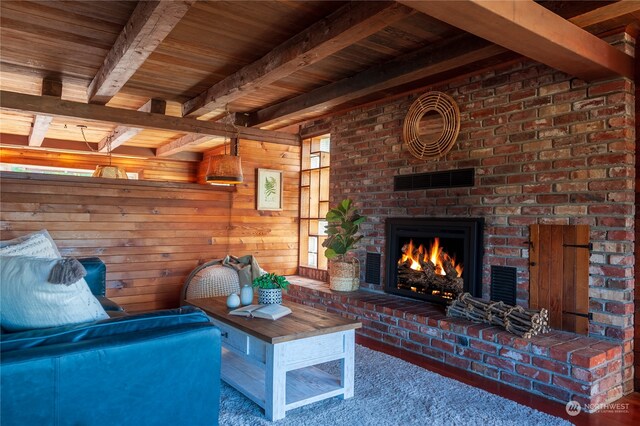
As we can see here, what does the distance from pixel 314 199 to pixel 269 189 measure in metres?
0.58

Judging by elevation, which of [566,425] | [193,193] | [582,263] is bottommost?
[566,425]

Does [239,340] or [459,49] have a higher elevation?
[459,49]

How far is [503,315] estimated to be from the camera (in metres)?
3.13

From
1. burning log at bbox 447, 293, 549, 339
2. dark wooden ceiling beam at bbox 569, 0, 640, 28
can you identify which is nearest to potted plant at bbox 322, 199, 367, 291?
burning log at bbox 447, 293, 549, 339

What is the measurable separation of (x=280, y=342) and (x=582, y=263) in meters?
2.08

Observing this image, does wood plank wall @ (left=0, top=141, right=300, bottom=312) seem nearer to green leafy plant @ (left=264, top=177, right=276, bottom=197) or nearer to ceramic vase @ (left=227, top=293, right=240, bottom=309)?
green leafy plant @ (left=264, top=177, right=276, bottom=197)

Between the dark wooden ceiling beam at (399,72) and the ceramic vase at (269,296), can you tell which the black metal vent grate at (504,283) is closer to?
the dark wooden ceiling beam at (399,72)

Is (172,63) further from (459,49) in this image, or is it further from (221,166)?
(459,49)

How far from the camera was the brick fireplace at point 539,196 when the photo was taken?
283 centimetres

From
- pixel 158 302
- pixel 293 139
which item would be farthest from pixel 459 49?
pixel 158 302

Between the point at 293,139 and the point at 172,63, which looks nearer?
the point at 172,63

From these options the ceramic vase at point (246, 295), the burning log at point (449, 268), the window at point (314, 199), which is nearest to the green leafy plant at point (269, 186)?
the window at point (314, 199)

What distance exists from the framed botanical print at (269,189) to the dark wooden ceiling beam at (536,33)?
144 inches

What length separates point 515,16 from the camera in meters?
2.16
